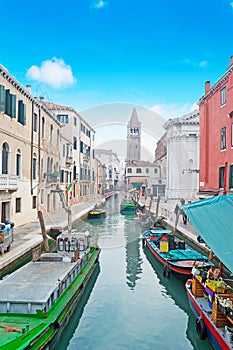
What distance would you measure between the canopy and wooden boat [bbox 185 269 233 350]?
1.15 metres

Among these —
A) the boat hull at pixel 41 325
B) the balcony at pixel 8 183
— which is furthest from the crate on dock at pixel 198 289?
the balcony at pixel 8 183

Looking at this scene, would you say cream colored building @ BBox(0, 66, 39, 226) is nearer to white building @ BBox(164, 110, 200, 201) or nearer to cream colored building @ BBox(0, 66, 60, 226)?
cream colored building @ BBox(0, 66, 60, 226)

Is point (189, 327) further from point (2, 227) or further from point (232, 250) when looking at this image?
point (2, 227)

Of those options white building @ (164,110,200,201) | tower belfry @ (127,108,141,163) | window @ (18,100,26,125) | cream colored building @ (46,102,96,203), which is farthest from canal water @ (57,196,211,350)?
tower belfry @ (127,108,141,163)

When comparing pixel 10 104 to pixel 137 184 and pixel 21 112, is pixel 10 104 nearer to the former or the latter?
pixel 21 112

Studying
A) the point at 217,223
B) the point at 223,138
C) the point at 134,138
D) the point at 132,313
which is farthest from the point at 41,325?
the point at 134,138

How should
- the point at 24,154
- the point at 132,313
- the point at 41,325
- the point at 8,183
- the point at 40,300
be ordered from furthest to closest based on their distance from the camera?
the point at 24,154
the point at 8,183
the point at 132,313
the point at 40,300
the point at 41,325

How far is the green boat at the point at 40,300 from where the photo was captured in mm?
6020

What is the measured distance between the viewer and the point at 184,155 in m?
39.5

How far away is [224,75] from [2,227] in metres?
13.0

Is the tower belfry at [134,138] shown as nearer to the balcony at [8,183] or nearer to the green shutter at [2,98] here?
the balcony at [8,183]

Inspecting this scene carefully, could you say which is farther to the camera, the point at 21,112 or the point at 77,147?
the point at 77,147

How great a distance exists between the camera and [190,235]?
17641 millimetres

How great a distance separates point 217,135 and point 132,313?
1246 centimetres
